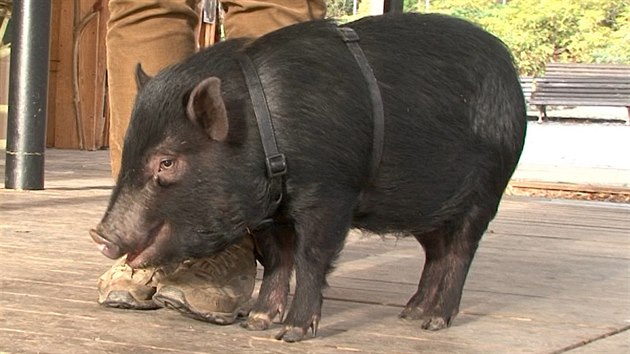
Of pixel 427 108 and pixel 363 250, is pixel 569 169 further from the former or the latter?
pixel 427 108

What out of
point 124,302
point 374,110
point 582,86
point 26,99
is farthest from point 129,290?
point 582,86

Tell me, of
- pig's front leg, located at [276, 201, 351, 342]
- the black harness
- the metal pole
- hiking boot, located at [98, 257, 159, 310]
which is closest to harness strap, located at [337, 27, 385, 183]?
the black harness

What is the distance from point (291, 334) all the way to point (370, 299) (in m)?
0.65

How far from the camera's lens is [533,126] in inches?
701

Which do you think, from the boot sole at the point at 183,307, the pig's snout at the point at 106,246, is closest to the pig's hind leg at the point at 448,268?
the boot sole at the point at 183,307

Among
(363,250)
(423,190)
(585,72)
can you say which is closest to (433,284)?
(423,190)

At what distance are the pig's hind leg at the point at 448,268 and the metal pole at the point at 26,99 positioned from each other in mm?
2846

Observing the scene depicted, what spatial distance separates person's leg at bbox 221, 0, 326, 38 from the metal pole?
95.1 inches

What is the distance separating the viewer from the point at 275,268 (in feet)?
9.16

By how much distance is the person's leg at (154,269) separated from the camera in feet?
9.02

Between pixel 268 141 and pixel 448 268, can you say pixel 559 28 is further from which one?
pixel 268 141

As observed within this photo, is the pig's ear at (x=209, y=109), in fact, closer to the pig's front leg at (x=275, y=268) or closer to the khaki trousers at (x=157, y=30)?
the pig's front leg at (x=275, y=268)

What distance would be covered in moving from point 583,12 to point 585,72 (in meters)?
2.60

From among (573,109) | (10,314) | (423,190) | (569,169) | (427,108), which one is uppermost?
(427,108)
